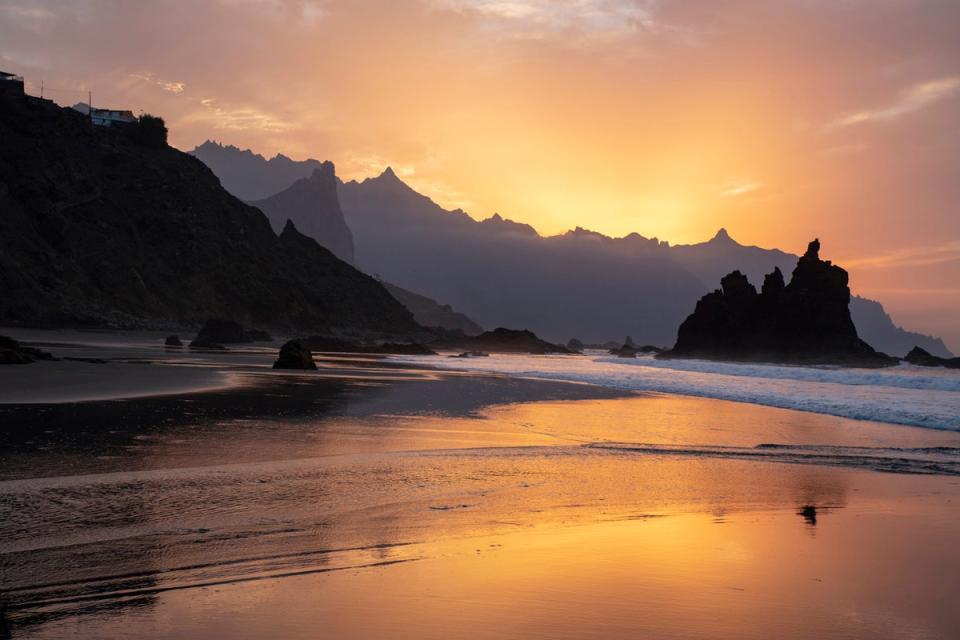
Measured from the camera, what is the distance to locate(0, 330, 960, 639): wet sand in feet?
16.8

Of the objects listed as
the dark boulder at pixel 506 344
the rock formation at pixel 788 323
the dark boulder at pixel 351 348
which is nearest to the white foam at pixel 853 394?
the dark boulder at pixel 351 348

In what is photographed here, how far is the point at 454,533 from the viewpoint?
7.53 m

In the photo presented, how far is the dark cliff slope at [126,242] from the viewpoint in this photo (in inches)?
3310

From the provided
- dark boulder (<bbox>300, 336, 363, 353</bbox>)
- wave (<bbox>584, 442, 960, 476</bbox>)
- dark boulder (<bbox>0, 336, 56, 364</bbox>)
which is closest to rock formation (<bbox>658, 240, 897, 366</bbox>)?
dark boulder (<bbox>300, 336, 363, 353</bbox>)

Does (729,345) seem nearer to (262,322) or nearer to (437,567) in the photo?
(262,322)

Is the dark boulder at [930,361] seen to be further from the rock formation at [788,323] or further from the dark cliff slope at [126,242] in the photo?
the dark cliff slope at [126,242]

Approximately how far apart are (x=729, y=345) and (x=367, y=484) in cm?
10451

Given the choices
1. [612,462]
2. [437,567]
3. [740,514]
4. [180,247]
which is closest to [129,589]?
[437,567]

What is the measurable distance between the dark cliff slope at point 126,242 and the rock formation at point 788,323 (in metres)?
66.3

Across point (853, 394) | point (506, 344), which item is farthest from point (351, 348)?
point (853, 394)

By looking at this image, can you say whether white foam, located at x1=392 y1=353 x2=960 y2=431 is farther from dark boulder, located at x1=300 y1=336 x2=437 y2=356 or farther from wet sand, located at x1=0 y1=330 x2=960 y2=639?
dark boulder, located at x1=300 y1=336 x2=437 y2=356

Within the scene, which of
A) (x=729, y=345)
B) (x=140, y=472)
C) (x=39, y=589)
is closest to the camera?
(x=39, y=589)

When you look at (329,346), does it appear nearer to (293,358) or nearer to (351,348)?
(351,348)

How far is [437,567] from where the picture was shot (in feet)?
20.6
